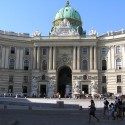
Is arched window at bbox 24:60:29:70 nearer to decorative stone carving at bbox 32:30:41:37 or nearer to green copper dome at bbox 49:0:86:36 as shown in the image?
decorative stone carving at bbox 32:30:41:37

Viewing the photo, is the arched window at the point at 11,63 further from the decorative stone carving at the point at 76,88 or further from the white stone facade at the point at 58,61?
the decorative stone carving at the point at 76,88

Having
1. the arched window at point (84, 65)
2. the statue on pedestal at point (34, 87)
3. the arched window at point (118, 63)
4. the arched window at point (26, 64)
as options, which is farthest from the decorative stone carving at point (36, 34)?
the arched window at point (118, 63)

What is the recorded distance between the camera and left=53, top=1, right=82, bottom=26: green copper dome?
87562 millimetres

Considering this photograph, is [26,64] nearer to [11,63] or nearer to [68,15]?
[11,63]

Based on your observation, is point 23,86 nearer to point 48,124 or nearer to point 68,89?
point 68,89

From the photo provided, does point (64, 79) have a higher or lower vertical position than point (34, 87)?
higher

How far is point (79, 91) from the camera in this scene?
239 ft

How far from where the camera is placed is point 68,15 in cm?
8775

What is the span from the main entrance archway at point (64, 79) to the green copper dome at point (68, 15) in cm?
1686

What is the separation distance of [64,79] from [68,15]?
20.9 m

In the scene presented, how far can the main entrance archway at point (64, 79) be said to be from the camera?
78688mm

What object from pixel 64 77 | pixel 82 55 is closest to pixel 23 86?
pixel 64 77

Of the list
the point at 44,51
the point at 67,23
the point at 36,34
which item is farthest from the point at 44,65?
the point at 67,23

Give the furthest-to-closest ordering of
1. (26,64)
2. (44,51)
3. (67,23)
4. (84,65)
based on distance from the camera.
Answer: (67,23) → (26,64) → (44,51) → (84,65)
